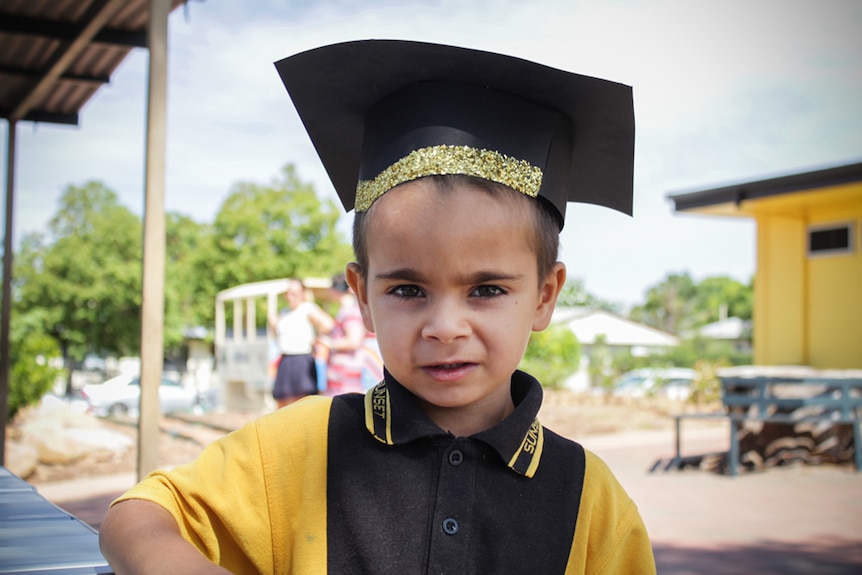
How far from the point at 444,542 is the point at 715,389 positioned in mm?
17141

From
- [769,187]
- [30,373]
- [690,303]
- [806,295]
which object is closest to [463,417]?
[30,373]

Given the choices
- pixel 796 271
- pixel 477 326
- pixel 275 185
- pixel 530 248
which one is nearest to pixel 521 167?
pixel 530 248

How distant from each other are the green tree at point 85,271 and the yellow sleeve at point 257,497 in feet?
95.6

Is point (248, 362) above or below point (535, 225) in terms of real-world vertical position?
below

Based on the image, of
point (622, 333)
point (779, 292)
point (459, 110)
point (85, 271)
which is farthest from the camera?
point (622, 333)

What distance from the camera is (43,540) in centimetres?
115

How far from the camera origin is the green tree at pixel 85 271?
28906mm

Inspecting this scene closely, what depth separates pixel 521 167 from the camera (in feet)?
3.90

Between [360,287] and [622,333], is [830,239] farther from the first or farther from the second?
[622,333]

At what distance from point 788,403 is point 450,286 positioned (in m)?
8.67

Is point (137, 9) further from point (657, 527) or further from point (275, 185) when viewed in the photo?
point (275, 185)

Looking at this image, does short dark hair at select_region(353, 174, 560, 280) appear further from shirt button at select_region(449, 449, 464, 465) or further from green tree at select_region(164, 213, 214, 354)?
green tree at select_region(164, 213, 214, 354)

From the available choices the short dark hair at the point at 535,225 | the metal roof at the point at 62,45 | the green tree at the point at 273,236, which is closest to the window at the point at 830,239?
the metal roof at the point at 62,45

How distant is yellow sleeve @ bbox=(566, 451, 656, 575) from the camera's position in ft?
3.79
